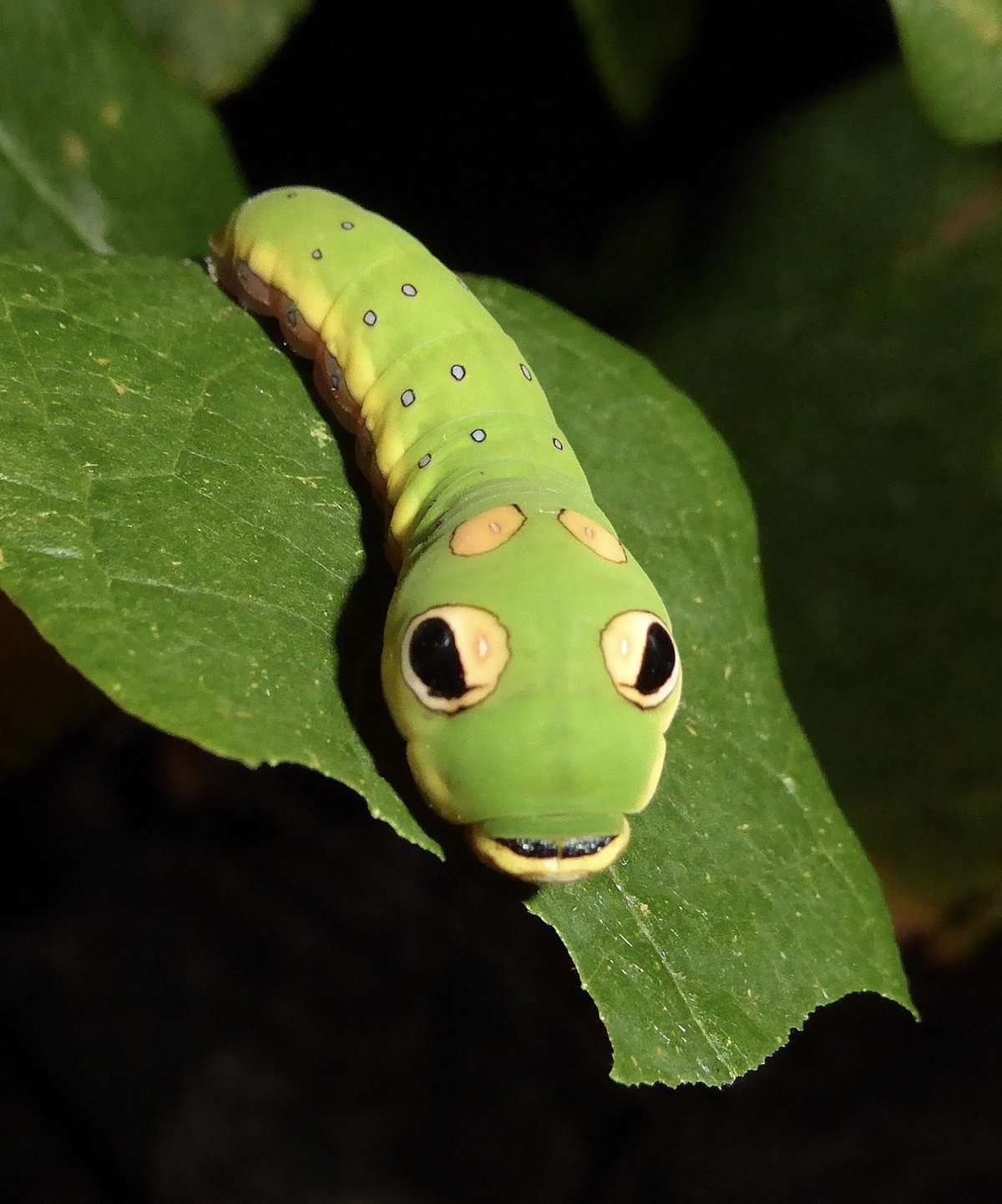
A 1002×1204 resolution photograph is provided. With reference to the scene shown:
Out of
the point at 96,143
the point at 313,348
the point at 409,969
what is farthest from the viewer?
the point at 409,969

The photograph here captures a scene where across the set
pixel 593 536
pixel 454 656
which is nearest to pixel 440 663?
pixel 454 656

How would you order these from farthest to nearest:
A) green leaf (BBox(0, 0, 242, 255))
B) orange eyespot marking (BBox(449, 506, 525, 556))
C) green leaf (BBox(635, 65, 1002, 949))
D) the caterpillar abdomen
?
green leaf (BBox(635, 65, 1002, 949)) → green leaf (BBox(0, 0, 242, 255)) → the caterpillar abdomen → orange eyespot marking (BBox(449, 506, 525, 556))

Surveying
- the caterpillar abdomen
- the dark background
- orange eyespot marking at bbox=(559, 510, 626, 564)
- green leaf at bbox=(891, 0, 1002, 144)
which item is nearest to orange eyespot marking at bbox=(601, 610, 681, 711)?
orange eyespot marking at bbox=(559, 510, 626, 564)

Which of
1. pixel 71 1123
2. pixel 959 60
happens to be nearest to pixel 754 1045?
pixel 959 60

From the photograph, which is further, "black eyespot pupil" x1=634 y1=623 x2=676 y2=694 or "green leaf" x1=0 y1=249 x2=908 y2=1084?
"black eyespot pupil" x1=634 y1=623 x2=676 y2=694

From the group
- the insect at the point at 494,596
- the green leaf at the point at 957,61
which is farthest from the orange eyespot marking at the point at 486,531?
the green leaf at the point at 957,61

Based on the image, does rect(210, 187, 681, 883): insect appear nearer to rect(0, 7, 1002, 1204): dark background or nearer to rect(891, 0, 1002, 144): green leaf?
rect(891, 0, 1002, 144): green leaf

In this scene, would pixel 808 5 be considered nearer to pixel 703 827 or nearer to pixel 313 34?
pixel 313 34

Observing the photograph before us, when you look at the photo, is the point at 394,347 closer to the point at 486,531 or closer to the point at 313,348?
the point at 313,348
